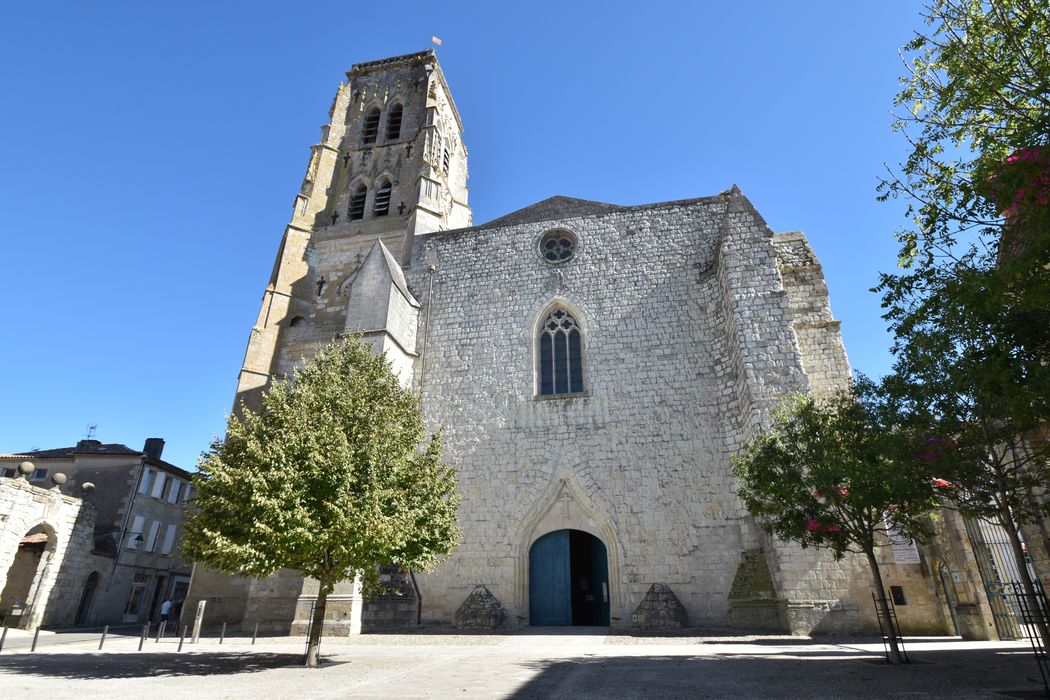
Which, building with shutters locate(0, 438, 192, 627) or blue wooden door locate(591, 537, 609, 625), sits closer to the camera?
blue wooden door locate(591, 537, 609, 625)

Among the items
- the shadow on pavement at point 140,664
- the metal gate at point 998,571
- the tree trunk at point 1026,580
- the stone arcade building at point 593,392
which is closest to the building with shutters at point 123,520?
the stone arcade building at point 593,392

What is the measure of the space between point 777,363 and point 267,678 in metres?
11.1

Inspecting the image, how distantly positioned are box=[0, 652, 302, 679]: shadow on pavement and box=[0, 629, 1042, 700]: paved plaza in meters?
0.02

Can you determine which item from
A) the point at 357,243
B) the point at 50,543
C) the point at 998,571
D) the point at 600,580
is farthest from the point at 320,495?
the point at 50,543

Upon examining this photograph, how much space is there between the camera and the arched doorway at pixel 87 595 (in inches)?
720

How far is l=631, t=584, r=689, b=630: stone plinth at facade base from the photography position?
11523 millimetres

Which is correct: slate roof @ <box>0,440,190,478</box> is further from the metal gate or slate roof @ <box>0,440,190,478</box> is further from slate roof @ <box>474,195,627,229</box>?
the metal gate

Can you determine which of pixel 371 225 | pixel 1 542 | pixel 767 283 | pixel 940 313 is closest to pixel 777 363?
pixel 767 283

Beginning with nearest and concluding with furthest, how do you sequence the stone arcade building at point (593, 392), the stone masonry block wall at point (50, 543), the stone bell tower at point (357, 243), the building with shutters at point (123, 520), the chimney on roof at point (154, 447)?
the stone arcade building at point (593, 392) → the stone bell tower at point (357, 243) → the stone masonry block wall at point (50, 543) → the building with shutters at point (123, 520) → the chimney on roof at point (154, 447)

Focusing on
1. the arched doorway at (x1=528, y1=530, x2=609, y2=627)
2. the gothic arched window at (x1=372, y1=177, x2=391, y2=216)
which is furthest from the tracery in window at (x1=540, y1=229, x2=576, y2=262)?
the arched doorway at (x1=528, y1=530, x2=609, y2=627)

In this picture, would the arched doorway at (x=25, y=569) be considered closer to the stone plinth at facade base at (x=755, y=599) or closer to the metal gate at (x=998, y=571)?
the stone plinth at facade base at (x=755, y=599)

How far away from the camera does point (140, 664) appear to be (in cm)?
763

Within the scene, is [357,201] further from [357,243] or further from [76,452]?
[76,452]

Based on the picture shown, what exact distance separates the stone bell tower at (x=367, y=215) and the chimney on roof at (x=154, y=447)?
13.5m
